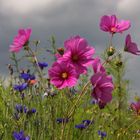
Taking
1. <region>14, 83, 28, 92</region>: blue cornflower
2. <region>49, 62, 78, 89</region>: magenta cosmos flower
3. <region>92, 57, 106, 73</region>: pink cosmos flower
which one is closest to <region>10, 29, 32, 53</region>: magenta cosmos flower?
<region>49, 62, 78, 89</region>: magenta cosmos flower

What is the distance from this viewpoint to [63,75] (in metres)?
1.98

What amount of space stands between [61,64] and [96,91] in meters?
0.19

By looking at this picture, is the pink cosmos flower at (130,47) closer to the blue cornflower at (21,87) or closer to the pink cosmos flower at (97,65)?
the pink cosmos flower at (97,65)

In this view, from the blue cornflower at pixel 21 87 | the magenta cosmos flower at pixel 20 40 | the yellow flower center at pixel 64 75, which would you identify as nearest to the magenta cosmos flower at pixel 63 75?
the yellow flower center at pixel 64 75

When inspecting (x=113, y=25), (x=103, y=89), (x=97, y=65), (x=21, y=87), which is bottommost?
(x=21, y=87)

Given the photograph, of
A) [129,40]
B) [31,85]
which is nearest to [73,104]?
[129,40]

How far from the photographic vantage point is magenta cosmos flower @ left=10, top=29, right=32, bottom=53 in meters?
2.20

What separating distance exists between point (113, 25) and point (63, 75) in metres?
0.40

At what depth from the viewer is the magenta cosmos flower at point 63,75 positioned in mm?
1943

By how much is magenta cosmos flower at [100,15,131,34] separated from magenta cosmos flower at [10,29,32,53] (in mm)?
353

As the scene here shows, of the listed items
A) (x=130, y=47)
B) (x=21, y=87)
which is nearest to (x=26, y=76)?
(x=21, y=87)

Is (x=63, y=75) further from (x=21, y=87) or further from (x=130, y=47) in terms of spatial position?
(x=21, y=87)

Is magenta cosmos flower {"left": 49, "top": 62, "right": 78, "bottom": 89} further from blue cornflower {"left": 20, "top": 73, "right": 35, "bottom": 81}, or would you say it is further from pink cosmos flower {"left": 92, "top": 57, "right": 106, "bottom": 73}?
blue cornflower {"left": 20, "top": 73, "right": 35, "bottom": 81}

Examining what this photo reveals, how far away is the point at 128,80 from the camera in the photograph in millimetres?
7605
